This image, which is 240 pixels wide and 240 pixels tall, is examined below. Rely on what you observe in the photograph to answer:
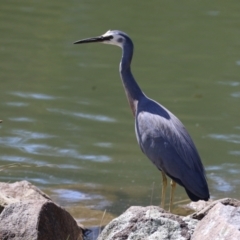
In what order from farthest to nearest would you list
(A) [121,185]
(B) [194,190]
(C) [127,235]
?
(A) [121,185] < (B) [194,190] < (C) [127,235]

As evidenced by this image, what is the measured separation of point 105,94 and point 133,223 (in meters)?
6.04

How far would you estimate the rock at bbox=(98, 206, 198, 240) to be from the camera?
4.21 metres

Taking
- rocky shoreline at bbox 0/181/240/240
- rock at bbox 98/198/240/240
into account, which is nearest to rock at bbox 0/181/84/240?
rocky shoreline at bbox 0/181/240/240

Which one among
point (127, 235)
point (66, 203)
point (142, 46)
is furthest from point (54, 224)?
point (142, 46)

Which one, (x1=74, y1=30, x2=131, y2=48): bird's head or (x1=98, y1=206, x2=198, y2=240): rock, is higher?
(x1=74, y1=30, x2=131, y2=48): bird's head

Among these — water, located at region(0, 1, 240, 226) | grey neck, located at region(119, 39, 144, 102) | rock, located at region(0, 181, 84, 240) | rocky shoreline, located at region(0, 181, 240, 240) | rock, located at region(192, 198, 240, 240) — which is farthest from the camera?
water, located at region(0, 1, 240, 226)

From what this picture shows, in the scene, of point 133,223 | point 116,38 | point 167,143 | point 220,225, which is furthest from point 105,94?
point 220,225

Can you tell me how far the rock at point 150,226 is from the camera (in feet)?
13.8

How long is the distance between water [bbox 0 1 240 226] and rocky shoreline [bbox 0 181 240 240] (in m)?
1.77

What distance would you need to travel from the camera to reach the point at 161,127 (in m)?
6.37

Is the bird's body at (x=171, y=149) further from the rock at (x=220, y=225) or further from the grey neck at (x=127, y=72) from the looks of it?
the rock at (x=220, y=225)

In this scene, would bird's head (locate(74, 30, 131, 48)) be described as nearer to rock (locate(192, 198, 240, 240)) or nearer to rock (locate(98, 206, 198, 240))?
rock (locate(98, 206, 198, 240))

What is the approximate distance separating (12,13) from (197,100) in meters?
5.10

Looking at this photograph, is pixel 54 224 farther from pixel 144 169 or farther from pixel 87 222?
pixel 144 169
